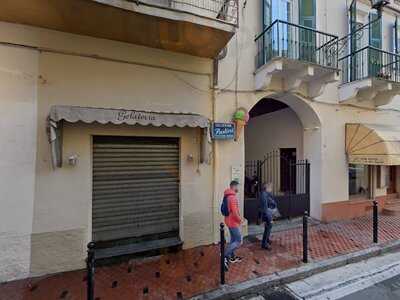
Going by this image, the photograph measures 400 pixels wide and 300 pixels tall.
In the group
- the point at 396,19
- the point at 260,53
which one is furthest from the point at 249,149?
the point at 396,19

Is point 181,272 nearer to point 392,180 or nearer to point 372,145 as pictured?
point 372,145

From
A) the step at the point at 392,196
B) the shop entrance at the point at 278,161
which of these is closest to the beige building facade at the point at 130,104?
the shop entrance at the point at 278,161

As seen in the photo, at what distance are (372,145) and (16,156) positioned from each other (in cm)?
908

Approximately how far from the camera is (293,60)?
650 cm

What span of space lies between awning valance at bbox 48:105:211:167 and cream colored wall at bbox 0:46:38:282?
417mm

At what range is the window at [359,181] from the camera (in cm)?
928

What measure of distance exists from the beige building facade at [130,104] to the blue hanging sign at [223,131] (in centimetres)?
16

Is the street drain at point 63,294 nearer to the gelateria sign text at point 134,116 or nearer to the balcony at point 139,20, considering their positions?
the gelateria sign text at point 134,116

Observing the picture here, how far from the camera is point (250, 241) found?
6.71 m

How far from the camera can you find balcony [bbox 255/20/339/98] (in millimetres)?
6672

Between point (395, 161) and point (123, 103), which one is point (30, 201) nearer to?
point (123, 103)

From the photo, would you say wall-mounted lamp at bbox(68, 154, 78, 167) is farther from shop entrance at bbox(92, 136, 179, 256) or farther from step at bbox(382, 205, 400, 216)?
step at bbox(382, 205, 400, 216)

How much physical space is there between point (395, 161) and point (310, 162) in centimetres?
225

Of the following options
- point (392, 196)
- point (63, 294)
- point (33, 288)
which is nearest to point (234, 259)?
point (63, 294)
